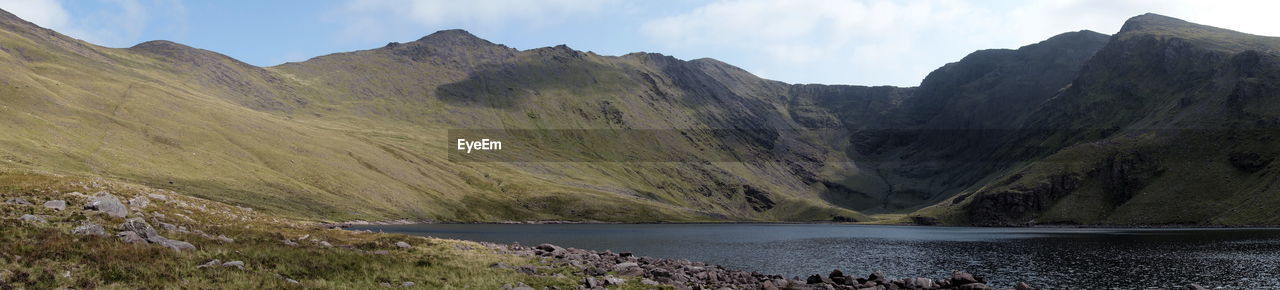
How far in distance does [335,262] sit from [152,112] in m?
203

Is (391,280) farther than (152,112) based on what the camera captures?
No

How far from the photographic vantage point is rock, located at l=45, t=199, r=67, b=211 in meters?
31.7

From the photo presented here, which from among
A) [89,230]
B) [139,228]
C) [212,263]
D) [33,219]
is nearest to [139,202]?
[33,219]

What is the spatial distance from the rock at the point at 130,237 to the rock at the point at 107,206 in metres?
5.75

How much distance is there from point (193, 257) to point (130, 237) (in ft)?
12.1

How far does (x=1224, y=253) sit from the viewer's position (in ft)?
293

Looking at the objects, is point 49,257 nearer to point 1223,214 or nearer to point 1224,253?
point 1224,253

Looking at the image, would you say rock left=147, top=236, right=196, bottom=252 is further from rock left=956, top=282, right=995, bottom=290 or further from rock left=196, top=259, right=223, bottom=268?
rock left=956, top=282, right=995, bottom=290

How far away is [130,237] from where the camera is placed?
92.1ft

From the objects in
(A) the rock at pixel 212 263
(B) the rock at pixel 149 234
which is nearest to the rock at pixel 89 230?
(B) the rock at pixel 149 234

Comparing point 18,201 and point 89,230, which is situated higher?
point 18,201

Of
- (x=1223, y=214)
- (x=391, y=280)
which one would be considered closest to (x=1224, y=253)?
(x=391, y=280)

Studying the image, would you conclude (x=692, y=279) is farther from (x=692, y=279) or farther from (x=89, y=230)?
(x=89, y=230)

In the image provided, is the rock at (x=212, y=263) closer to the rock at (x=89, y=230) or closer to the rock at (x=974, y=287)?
the rock at (x=89, y=230)
